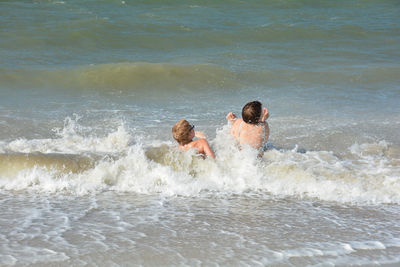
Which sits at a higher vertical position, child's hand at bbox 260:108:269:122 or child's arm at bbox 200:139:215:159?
child's hand at bbox 260:108:269:122

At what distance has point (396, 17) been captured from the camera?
744 inches

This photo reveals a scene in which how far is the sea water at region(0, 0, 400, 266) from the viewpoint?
427 cm

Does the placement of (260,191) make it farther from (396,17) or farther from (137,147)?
(396,17)

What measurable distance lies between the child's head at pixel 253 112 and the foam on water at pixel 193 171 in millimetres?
357

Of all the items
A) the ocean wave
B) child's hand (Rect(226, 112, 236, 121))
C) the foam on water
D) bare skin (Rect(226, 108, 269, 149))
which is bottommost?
the foam on water

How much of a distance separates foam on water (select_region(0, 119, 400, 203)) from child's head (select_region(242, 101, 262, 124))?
36cm

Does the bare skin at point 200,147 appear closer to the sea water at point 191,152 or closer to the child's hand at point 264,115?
the sea water at point 191,152

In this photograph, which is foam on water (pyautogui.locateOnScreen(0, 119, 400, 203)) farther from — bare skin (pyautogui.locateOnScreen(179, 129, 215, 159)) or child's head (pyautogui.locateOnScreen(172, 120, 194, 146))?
child's head (pyautogui.locateOnScreen(172, 120, 194, 146))

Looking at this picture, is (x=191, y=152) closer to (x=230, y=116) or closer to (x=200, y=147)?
(x=200, y=147)

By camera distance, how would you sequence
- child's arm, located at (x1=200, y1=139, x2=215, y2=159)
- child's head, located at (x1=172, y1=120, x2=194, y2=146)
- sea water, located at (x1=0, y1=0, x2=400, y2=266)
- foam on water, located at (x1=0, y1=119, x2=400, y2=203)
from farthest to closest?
child's arm, located at (x1=200, y1=139, x2=215, y2=159) < child's head, located at (x1=172, y1=120, x2=194, y2=146) < foam on water, located at (x1=0, y1=119, x2=400, y2=203) < sea water, located at (x1=0, y1=0, x2=400, y2=266)

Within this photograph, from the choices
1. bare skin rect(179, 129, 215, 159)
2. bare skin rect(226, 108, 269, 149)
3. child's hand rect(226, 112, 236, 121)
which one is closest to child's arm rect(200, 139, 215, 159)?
bare skin rect(179, 129, 215, 159)

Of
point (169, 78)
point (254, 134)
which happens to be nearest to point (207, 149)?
point (254, 134)

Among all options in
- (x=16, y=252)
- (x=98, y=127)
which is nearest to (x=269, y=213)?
(x=16, y=252)

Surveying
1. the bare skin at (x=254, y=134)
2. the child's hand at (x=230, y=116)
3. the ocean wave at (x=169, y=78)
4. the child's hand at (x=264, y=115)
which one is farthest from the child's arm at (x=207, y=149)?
the ocean wave at (x=169, y=78)
